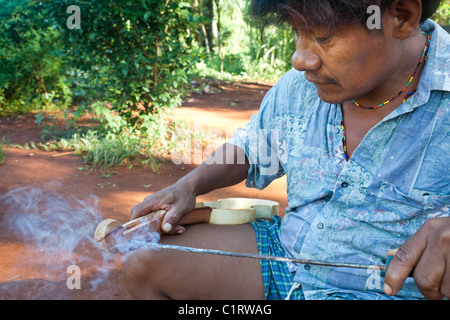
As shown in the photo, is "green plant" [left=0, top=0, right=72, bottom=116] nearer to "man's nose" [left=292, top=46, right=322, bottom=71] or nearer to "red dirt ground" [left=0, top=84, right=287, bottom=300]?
"red dirt ground" [left=0, top=84, right=287, bottom=300]

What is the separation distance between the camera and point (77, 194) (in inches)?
155

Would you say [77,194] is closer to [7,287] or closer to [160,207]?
[7,287]

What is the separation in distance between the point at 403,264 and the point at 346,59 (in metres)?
0.65

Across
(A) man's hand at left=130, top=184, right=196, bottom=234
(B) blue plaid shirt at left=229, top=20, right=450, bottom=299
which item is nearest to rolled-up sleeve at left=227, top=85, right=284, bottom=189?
(B) blue plaid shirt at left=229, top=20, right=450, bottom=299

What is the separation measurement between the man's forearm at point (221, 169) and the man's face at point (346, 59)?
0.61m

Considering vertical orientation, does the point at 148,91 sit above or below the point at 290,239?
above

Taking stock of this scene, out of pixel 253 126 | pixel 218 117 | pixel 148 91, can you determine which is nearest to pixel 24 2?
pixel 148 91

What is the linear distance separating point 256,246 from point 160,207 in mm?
423

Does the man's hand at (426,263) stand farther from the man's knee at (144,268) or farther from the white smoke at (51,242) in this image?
the white smoke at (51,242)

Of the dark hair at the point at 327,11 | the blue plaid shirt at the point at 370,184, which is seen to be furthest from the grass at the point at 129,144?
the dark hair at the point at 327,11

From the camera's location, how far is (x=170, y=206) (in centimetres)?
182

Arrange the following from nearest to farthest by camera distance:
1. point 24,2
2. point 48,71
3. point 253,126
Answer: point 253,126 → point 24,2 → point 48,71

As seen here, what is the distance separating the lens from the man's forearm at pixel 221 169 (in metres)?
1.99
